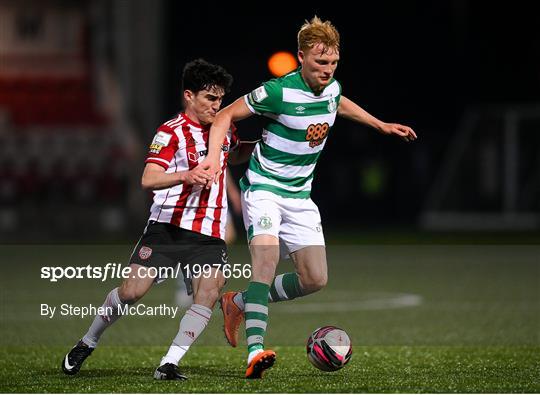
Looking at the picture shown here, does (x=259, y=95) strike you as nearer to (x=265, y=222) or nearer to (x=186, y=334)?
(x=265, y=222)

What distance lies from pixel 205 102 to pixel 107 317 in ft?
3.98

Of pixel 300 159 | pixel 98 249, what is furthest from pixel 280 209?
pixel 98 249

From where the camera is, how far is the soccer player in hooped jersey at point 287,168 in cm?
588

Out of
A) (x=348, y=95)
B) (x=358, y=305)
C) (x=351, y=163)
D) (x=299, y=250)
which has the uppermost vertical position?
(x=299, y=250)

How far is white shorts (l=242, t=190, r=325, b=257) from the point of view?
609 centimetres

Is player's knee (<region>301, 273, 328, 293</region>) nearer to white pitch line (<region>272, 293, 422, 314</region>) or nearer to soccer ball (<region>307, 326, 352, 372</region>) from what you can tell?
soccer ball (<region>307, 326, 352, 372</region>)

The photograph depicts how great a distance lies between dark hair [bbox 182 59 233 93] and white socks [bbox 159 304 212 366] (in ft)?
3.70

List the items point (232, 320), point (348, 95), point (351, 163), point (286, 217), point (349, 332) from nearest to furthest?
point (286, 217), point (232, 320), point (349, 332), point (348, 95), point (351, 163)

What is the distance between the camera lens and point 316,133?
6102mm

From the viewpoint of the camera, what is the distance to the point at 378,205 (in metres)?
25.7

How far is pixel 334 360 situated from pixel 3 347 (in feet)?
8.89

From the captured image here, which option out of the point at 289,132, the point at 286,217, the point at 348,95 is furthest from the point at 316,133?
the point at 348,95

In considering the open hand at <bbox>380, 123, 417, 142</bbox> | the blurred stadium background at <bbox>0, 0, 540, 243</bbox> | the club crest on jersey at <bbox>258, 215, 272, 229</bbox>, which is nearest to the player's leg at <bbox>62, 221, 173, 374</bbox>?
the club crest on jersey at <bbox>258, 215, 272, 229</bbox>

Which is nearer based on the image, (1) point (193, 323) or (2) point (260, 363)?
(2) point (260, 363)
